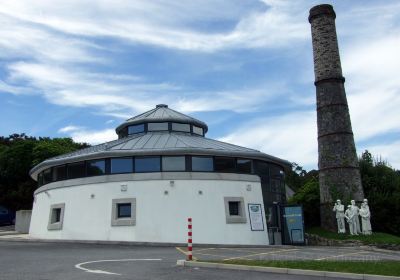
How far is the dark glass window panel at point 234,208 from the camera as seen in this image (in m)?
26.4

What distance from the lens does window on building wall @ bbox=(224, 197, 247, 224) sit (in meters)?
25.8

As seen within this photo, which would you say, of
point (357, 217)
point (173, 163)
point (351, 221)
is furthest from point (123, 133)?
point (357, 217)

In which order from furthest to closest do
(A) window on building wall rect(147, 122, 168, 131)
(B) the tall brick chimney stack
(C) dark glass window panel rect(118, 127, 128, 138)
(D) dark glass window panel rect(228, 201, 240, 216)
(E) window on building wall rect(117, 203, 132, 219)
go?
(C) dark glass window panel rect(118, 127, 128, 138) < (A) window on building wall rect(147, 122, 168, 131) < (B) the tall brick chimney stack < (D) dark glass window panel rect(228, 201, 240, 216) < (E) window on building wall rect(117, 203, 132, 219)

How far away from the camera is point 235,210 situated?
1043 inches

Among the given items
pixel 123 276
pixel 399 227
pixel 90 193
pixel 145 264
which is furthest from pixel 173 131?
pixel 123 276

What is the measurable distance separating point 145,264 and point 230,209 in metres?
13.2

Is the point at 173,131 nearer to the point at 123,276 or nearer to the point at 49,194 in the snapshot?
the point at 49,194

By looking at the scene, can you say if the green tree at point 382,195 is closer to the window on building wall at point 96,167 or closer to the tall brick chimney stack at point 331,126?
the tall brick chimney stack at point 331,126

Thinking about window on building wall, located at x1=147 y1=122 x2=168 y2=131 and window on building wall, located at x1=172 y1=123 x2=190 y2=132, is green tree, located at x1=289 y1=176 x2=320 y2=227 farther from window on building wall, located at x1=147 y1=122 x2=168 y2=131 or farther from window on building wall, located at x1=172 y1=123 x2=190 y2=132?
window on building wall, located at x1=147 y1=122 x2=168 y2=131

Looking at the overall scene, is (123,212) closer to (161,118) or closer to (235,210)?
(235,210)

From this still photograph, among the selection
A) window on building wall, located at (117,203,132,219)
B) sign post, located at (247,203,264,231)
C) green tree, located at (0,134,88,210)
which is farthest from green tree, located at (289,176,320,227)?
green tree, located at (0,134,88,210)

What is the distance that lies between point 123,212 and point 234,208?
6.00m

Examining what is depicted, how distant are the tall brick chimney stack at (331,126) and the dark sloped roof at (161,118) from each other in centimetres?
857

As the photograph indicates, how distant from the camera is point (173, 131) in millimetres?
32656
